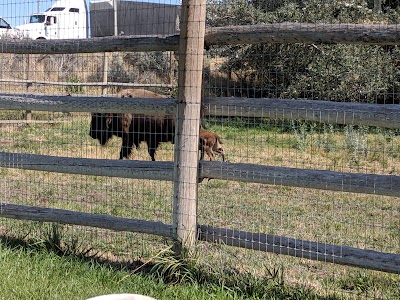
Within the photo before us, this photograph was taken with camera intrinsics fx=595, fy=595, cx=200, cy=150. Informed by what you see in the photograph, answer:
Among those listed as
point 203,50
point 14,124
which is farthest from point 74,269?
point 14,124

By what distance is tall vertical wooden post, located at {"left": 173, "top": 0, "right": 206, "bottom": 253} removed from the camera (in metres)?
4.95

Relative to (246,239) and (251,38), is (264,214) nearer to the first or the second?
(246,239)

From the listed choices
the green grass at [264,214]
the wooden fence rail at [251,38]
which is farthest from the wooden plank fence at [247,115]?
the green grass at [264,214]

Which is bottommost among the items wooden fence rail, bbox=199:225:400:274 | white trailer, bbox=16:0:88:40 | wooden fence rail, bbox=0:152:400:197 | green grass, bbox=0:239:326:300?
green grass, bbox=0:239:326:300

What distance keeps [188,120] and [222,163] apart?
46 cm

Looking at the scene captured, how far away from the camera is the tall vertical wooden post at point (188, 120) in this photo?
4.95 metres

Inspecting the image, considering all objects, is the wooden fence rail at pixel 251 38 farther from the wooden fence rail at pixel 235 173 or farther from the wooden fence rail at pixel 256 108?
the wooden fence rail at pixel 235 173

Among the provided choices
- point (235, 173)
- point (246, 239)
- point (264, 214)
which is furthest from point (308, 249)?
point (264, 214)

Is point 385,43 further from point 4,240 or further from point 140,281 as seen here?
point 4,240

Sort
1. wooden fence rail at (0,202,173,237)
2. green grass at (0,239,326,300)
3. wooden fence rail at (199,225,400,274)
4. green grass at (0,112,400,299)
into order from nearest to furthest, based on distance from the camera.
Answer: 1. wooden fence rail at (199,225,400,274)
2. green grass at (0,239,326,300)
3. green grass at (0,112,400,299)
4. wooden fence rail at (0,202,173,237)

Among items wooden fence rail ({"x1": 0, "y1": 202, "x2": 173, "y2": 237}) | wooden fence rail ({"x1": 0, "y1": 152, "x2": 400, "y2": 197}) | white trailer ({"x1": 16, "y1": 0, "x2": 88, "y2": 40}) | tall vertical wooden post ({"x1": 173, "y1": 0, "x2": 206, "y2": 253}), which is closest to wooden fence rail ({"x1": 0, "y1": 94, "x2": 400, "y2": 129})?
tall vertical wooden post ({"x1": 173, "y1": 0, "x2": 206, "y2": 253})

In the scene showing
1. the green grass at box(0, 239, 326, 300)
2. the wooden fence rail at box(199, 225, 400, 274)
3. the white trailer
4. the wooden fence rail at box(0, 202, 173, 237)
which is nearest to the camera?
the wooden fence rail at box(199, 225, 400, 274)

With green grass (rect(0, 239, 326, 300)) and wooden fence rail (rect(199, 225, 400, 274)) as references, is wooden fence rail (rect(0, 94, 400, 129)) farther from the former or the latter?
green grass (rect(0, 239, 326, 300))

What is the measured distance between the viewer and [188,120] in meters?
4.99
